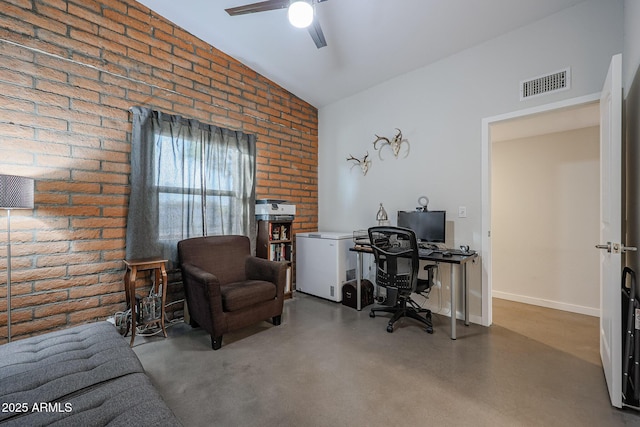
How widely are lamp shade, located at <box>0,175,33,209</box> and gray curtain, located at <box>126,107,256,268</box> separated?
29.3 inches

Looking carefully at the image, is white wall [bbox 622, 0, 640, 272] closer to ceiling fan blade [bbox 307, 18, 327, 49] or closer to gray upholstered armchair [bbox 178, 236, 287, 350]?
ceiling fan blade [bbox 307, 18, 327, 49]

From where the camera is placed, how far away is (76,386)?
114cm

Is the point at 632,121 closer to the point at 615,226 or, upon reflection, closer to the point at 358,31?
the point at 615,226

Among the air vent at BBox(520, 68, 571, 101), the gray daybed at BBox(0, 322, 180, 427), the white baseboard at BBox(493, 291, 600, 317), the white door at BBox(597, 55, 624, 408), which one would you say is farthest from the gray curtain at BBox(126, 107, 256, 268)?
the white baseboard at BBox(493, 291, 600, 317)

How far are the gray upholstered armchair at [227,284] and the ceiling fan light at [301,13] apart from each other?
6.91 ft

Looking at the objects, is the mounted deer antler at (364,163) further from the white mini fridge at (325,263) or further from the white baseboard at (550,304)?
the white baseboard at (550,304)

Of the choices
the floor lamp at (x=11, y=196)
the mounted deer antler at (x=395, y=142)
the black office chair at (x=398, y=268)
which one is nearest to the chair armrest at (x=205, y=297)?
the floor lamp at (x=11, y=196)

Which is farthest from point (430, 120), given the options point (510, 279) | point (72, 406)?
point (72, 406)

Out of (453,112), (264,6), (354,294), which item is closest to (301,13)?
(264,6)

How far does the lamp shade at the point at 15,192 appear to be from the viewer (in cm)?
180

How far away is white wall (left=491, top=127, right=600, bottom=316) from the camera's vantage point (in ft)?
10.5

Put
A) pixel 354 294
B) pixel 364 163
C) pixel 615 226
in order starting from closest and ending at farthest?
pixel 615 226, pixel 354 294, pixel 364 163

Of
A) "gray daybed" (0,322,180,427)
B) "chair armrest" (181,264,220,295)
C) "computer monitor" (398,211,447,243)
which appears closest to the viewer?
"gray daybed" (0,322,180,427)

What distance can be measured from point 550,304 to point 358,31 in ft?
12.9
